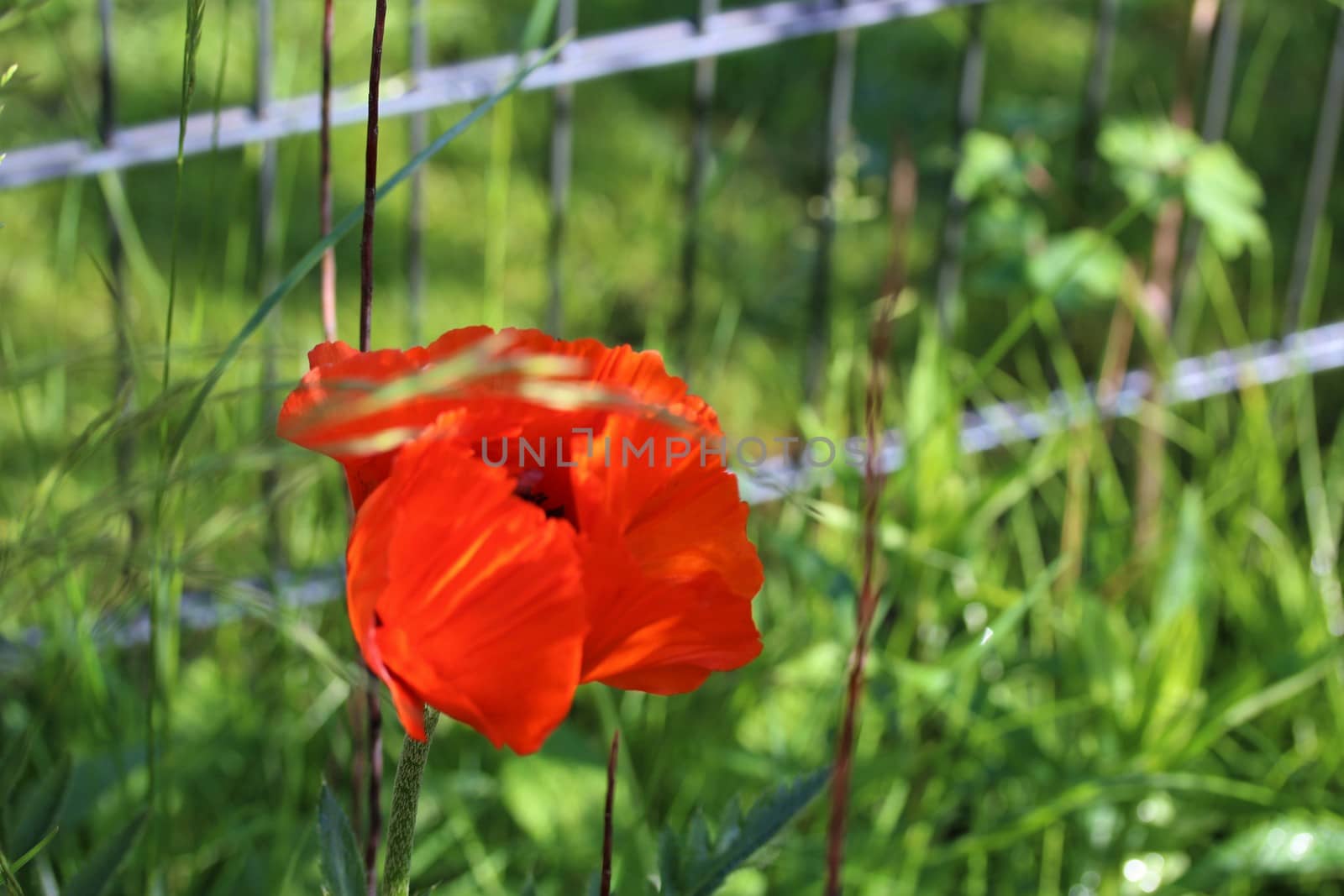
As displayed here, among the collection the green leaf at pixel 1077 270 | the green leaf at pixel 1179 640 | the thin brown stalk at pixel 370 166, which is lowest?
the green leaf at pixel 1179 640

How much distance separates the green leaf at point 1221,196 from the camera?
5.64 feet

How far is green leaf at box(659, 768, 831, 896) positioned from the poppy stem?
0.13m

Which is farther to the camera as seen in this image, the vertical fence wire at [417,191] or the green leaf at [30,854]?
the vertical fence wire at [417,191]

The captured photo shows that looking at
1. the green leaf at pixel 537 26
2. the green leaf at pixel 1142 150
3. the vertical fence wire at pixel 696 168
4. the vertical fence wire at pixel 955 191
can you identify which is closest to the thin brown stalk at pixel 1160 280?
the green leaf at pixel 1142 150

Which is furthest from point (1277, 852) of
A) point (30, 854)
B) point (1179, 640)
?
point (30, 854)

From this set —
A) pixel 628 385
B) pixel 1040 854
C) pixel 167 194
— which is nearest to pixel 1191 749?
pixel 1040 854

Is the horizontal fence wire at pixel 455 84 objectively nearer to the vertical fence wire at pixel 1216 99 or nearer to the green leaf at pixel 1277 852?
the vertical fence wire at pixel 1216 99

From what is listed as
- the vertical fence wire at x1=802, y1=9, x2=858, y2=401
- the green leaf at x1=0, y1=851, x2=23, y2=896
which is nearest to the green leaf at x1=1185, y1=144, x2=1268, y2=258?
the vertical fence wire at x1=802, y1=9, x2=858, y2=401

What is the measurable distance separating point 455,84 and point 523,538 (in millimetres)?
1249

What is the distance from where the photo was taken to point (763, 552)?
1.90 meters

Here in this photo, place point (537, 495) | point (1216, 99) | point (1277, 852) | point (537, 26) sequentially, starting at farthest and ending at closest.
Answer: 1. point (1216, 99)
2. point (1277, 852)
3. point (537, 26)
4. point (537, 495)

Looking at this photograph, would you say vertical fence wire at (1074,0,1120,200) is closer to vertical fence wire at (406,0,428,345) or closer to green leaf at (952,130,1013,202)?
green leaf at (952,130,1013,202)

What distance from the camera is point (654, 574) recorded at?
0.47m

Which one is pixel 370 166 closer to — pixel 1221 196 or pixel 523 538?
pixel 523 538
